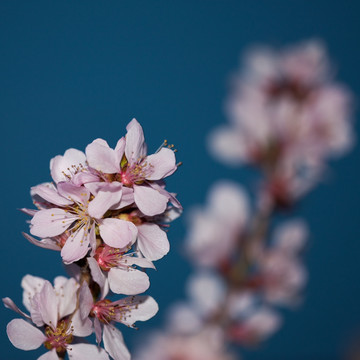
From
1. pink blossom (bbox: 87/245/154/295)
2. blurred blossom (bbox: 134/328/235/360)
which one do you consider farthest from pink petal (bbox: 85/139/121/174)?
blurred blossom (bbox: 134/328/235/360)

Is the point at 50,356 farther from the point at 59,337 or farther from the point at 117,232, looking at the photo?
the point at 117,232

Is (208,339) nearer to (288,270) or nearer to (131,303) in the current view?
(288,270)

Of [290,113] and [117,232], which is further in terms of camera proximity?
[290,113]

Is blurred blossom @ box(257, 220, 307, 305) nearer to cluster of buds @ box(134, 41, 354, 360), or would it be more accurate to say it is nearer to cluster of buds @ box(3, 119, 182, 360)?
cluster of buds @ box(134, 41, 354, 360)

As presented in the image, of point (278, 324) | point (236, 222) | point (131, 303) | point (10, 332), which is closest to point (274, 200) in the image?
point (236, 222)

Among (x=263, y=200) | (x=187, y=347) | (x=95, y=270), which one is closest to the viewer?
(x=95, y=270)

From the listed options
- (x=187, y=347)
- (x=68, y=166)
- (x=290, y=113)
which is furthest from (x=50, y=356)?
(x=290, y=113)

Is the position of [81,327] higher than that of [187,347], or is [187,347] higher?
[187,347]
